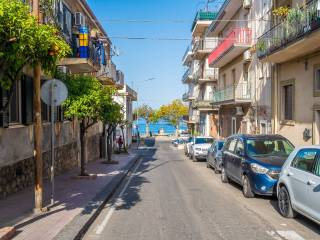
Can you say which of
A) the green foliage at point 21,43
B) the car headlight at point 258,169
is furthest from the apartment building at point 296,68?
the green foliage at point 21,43

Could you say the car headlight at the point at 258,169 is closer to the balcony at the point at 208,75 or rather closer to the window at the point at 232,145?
the window at the point at 232,145

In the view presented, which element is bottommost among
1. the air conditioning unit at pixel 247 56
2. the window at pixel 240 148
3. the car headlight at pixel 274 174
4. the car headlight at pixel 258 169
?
the car headlight at pixel 274 174

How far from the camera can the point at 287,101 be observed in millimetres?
19891

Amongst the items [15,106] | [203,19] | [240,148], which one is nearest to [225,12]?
[240,148]

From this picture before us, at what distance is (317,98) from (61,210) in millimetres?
10441

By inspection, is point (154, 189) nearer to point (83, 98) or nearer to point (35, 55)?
point (83, 98)

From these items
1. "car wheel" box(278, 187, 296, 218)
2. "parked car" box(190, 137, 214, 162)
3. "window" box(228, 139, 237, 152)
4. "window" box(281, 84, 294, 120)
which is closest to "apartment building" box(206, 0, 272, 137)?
"window" box(281, 84, 294, 120)

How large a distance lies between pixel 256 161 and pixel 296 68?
7587 mm

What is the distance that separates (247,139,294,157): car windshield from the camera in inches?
501

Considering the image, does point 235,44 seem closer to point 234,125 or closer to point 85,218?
point 234,125

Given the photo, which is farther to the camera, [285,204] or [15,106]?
[15,106]

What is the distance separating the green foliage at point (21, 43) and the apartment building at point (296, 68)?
9142 mm

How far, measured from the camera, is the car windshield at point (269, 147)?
41.8 ft

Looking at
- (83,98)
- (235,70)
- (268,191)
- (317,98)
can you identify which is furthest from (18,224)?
(235,70)
